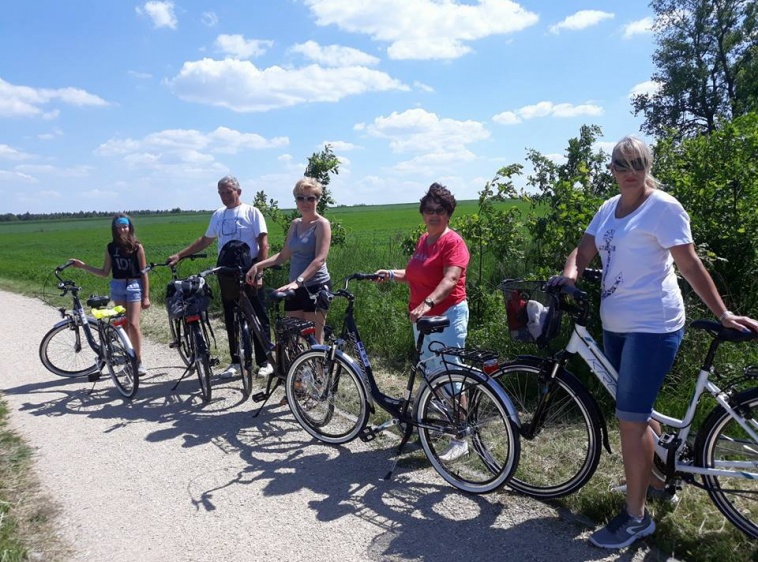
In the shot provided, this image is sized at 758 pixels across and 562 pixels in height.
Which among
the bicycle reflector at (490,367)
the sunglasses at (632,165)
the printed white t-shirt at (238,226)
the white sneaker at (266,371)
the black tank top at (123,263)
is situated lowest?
the white sneaker at (266,371)

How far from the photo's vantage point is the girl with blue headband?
6.17 m

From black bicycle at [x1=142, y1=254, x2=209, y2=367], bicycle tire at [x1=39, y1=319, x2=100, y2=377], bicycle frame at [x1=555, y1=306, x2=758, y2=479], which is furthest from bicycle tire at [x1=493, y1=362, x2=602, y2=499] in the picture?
bicycle tire at [x1=39, y1=319, x2=100, y2=377]

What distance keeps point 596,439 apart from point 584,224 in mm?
2668

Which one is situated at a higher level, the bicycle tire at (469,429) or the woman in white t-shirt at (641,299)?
the woman in white t-shirt at (641,299)

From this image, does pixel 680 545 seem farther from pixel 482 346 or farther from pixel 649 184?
pixel 482 346

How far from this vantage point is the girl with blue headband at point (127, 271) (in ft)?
20.2

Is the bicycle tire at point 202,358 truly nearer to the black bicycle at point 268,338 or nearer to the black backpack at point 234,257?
the black bicycle at point 268,338

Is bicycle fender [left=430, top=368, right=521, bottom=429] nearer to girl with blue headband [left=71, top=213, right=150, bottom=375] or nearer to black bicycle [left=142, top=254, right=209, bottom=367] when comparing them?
black bicycle [left=142, top=254, right=209, bottom=367]

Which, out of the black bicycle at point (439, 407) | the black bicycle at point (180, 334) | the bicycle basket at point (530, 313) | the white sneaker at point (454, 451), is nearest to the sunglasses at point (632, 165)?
the bicycle basket at point (530, 313)

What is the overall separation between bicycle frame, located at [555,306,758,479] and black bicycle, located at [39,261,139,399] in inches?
173

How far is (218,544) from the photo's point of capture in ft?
10.3

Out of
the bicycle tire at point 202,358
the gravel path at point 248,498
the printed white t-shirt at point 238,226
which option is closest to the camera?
the gravel path at point 248,498

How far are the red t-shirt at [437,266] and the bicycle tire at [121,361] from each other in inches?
128

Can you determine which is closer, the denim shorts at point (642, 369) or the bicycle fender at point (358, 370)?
the denim shorts at point (642, 369)
